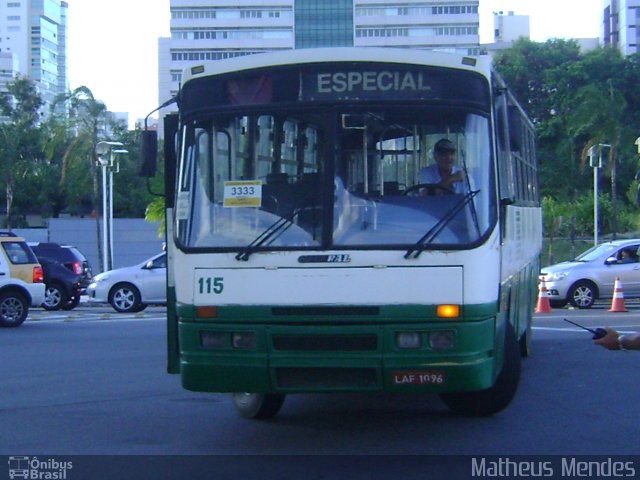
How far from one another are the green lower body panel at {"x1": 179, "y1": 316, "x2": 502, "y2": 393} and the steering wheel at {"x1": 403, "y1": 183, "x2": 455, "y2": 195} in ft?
3.29

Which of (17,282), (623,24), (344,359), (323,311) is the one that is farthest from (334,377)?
(623,24)

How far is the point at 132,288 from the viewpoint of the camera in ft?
84.9

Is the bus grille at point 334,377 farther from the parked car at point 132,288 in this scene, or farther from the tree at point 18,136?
the tree at point 18,136

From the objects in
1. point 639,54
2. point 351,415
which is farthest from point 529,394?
point 639,54

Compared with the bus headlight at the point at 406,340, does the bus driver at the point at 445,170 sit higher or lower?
higher

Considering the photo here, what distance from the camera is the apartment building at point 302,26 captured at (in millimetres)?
117625

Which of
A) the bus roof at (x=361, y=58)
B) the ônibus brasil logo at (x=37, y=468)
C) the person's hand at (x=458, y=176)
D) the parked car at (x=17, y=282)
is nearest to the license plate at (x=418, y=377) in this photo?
the person's hand at (x=458, y=176)

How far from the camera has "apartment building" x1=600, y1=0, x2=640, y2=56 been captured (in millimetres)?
106938

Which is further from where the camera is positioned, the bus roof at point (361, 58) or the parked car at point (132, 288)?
the parked car at point (132, 288)

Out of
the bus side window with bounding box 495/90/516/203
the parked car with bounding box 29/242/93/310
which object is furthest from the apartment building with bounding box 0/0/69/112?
the bus side window with bounding box 495/90/516/203

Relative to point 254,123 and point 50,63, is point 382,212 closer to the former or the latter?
point 254,123

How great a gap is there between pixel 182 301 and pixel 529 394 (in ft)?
15.2

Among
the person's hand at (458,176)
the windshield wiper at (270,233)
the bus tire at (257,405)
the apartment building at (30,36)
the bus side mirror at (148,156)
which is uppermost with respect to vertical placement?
the apartment building at (30,36)

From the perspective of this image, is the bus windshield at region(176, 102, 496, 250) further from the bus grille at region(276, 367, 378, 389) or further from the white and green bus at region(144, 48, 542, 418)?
the bus grille at region(276, 367, 378, 389)
